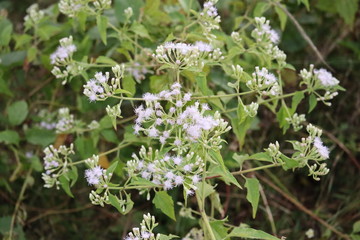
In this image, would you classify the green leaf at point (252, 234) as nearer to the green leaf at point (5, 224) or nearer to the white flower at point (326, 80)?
the white flower at point (326, 80)

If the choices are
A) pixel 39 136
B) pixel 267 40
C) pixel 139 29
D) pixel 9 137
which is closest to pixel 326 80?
pixel 267 40

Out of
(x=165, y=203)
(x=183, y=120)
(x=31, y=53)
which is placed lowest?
(x=31, y=53)

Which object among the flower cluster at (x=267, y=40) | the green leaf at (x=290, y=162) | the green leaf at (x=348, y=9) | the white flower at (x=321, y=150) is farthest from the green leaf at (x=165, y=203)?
the green leaf at (x=348, y=9)

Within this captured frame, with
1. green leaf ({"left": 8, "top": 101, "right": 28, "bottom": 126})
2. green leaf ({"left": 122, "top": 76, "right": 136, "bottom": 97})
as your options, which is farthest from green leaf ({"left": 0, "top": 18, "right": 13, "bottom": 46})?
green leaf ({"left": 122, "top": 76, "right": 136, "bottom": 97})

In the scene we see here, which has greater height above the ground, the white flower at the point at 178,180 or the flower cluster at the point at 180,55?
the flower cluster at the point at 180,55

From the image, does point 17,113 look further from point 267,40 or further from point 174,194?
point 267,40

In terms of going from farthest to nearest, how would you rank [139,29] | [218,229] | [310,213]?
[310,213], [139,29], [218,229]

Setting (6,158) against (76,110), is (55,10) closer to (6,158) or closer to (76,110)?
(76,110)

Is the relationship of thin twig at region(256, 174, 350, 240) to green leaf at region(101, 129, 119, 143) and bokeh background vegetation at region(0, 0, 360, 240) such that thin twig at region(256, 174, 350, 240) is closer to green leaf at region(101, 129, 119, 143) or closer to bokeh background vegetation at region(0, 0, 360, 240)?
bokeh background vegetation at region(0, 0, 360, 240)
